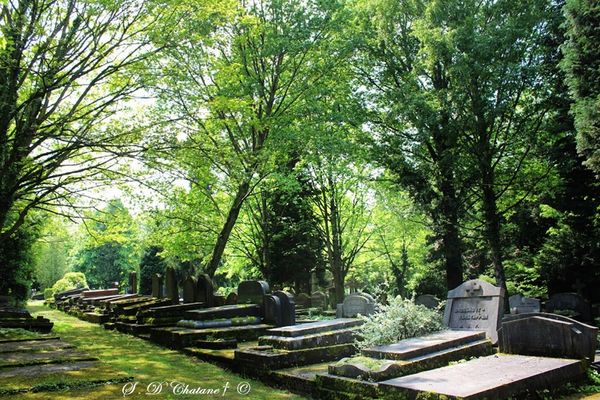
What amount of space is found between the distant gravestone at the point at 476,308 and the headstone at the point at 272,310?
167 inches

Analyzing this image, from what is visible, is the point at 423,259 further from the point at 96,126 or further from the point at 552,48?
the point at 96,126

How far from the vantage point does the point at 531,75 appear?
568 inches

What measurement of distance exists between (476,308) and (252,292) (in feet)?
20.9

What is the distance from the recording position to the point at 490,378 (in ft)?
17.1

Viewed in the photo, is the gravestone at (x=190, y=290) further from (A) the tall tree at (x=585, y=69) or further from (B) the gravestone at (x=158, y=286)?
(A) the tall tree at (x=585, y=69)

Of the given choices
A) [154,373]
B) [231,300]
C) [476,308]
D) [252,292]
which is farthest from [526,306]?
[154,373]

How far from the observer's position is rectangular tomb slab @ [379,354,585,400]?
15.8ft

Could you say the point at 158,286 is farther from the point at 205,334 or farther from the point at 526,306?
the point at 526,306

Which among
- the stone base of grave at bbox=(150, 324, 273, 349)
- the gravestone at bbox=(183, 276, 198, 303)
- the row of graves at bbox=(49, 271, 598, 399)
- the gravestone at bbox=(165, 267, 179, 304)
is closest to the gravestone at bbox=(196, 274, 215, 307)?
the gravestone at bbox=(183, 276, 198, 303)

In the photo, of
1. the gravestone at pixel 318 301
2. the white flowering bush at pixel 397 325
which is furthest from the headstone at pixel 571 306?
the gravestone at pixel 318 301

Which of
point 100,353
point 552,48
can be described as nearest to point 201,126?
point 100,353

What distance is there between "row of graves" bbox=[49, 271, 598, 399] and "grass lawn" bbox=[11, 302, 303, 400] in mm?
357

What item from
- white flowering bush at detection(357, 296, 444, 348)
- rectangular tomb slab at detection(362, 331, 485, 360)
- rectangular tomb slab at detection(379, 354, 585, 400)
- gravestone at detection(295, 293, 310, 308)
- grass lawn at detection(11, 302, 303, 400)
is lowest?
grass lawn at detection(11, 302, 303, 400)

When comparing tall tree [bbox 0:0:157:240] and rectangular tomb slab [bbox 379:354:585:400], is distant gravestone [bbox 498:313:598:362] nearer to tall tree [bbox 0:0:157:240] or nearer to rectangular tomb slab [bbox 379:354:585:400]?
rectangular tomb slab [bbox 379:354:585:400]
